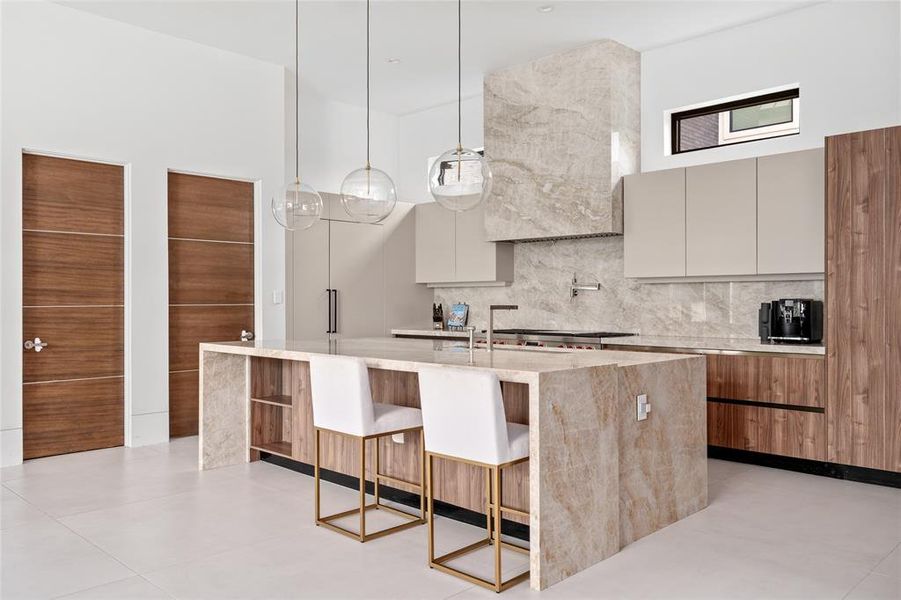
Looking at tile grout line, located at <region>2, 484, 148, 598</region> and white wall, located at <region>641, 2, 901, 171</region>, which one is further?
white wall, located at <region>641, 2, 901, 171</region>

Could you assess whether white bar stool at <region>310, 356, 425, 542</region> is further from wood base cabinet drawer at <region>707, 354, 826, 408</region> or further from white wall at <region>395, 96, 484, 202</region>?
white wall at <region>395, 96, 484, 202</region>

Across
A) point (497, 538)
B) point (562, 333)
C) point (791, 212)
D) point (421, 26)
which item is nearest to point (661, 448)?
point (497, 538)

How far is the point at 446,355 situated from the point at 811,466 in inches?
100

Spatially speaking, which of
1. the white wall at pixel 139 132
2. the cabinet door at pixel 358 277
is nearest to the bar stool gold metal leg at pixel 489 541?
the white wall at pixel 139 132

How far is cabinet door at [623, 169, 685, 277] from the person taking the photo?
5.23 meters

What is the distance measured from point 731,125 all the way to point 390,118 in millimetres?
3763

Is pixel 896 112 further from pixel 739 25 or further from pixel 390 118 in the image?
pixel 390 118

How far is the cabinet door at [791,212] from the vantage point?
455 centimetres

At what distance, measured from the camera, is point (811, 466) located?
175 inches

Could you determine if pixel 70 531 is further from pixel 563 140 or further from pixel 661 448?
pixel 563 140

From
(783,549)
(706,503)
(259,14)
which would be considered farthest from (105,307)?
(783,549)

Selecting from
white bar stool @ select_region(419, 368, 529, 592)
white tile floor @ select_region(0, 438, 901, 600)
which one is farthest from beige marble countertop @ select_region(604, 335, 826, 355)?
white bar stool @ select_region(419, 368, 529, 592)

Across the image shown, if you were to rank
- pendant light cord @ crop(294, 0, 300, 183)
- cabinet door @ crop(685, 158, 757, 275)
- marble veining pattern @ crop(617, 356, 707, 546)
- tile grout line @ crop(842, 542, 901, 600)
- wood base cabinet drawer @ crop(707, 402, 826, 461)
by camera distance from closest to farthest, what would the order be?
tile grout line @ crop(842, 542, 901, 600) → marble veining pattern @ crop(617, 356, 707, 546) → wood base cabinet drawer @ crop(707, 402, 826, 461) → cabinet door @ crop(685, 158, 757, 275) → pendant light cord @ crop(294, 0, 300, 183)

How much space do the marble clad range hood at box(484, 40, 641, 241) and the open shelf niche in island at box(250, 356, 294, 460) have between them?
7.77ft
